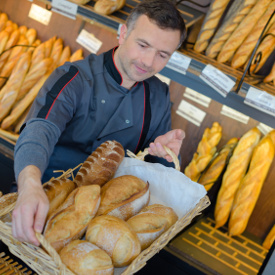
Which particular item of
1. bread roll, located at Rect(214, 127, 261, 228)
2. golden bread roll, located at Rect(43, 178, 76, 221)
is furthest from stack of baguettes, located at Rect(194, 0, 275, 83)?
golden bread roll, located at Rect(43, 178, 76, 221)

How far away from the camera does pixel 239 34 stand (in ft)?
4.99

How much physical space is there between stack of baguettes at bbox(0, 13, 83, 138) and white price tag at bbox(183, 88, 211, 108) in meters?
0.67

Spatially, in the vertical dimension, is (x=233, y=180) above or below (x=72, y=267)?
above

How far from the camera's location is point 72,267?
72 centimetres

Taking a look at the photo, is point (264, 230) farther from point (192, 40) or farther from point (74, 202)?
point (74, 202)

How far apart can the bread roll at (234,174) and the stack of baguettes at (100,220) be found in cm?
74

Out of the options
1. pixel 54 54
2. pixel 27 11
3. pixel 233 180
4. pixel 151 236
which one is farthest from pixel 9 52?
pixel 151 236

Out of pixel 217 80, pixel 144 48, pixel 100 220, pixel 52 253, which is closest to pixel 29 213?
pixel 52 253

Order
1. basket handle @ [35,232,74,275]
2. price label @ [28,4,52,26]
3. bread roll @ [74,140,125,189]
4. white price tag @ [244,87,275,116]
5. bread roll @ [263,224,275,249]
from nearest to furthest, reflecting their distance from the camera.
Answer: basket handle @ [35,232,74,275]
bread roll @ [74,140,125,189]
white price tag @ [244,87,275,116]
bread roll @ [263,224,275,249]
price label @ [28,4,52,26]

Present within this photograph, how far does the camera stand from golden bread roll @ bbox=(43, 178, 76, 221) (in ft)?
2.86

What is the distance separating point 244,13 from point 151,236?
111 centimetres

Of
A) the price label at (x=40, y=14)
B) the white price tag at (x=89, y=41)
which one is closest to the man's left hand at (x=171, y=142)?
the white price tag at (x=89, y=41)

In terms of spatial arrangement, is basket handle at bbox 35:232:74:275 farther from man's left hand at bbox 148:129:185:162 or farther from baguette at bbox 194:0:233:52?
baguette at bbox 194:0:233:52

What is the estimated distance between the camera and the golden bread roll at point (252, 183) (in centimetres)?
158
